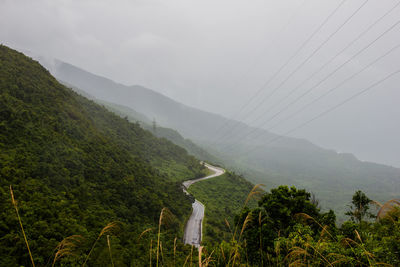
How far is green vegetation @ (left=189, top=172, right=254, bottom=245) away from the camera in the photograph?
4347cm

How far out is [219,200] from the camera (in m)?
66.5

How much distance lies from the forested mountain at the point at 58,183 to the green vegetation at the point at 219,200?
6.41m

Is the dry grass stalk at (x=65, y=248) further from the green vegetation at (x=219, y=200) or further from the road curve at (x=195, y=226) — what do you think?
the green vegetation at (x=219, y=200)

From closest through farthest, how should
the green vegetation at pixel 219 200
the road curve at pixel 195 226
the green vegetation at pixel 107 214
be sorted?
the green vegetation at pixel 107 214
the road curve at pixel 195 226
the green vegetation at pixel 219 200

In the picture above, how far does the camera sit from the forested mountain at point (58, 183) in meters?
15.9

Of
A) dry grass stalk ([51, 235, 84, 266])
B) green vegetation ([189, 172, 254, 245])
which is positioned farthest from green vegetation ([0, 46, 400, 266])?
green vegetation ([189, 172, 254, 245])

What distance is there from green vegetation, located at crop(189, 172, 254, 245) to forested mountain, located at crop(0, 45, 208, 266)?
6406mm

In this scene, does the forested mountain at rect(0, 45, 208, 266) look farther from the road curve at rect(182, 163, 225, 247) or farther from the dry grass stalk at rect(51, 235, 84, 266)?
the dry grass stalk at rect(51, 235, 84, 266)

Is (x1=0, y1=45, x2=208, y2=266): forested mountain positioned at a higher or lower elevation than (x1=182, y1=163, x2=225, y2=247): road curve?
higher

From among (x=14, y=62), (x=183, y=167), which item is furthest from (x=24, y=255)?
(x=183, y=167)

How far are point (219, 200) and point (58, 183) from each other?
50.3 meters

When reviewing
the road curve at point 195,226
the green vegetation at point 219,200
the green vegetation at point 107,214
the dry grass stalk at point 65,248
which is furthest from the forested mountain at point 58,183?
the green vegetation at point 219,200

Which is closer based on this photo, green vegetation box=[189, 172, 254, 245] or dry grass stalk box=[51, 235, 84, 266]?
dry grass stalk box=[51, 235, 84, 266]

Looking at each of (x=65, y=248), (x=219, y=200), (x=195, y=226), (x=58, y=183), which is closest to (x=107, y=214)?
(x=58, y=183)
